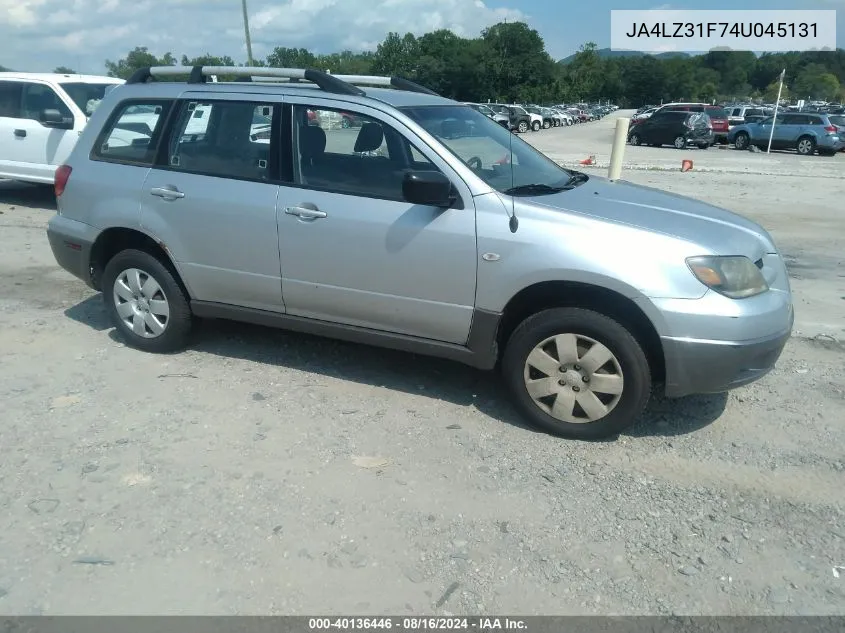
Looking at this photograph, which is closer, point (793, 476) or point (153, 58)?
point (793, 476)

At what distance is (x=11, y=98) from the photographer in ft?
34.9

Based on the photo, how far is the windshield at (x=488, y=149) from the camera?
418 cm

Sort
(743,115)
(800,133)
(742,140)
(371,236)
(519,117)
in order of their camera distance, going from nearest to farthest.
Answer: (371,236)
(800,133)
(742,140)
(743,115)
(519,117)

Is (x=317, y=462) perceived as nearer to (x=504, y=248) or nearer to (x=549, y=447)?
(x=549, y=447)

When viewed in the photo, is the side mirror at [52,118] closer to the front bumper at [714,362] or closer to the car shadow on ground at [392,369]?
the car shadow on ground at [392,369]

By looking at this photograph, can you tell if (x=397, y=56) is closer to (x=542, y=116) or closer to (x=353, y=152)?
(x=542, y=116)

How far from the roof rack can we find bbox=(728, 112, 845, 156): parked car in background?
2702 cm

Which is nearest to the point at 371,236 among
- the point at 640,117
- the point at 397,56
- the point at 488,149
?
the point at 488,149

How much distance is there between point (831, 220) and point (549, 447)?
9456 mm

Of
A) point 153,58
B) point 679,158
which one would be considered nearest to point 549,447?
point 679,158

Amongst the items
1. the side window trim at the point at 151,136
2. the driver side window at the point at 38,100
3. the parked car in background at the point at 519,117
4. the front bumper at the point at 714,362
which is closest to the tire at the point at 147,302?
the side window trim at the point at 151,136

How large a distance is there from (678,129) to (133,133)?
2890cm

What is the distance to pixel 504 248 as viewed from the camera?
3.86 metres

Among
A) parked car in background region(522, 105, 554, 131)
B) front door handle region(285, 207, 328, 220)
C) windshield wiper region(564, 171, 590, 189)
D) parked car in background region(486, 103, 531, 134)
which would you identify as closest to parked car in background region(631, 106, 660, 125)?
parked car in background region(522, 105, 554, 131)
